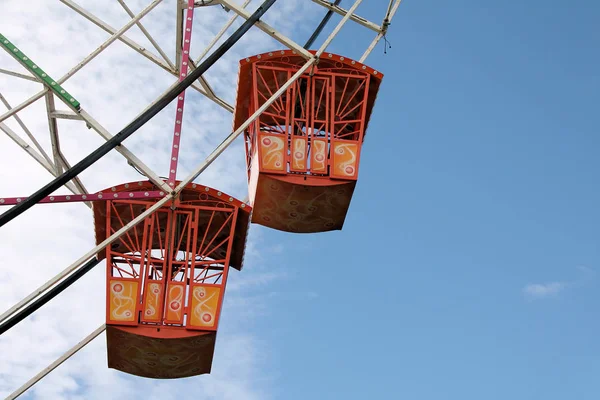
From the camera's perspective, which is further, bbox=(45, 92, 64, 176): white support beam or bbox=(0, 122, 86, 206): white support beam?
bbox=(0, 122, 86, 206): white support beam

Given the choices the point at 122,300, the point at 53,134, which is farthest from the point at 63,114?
the point at 122,300

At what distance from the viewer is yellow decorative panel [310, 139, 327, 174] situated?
23.6 m

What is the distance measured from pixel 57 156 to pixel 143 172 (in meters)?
3.67

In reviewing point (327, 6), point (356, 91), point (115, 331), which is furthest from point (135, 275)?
point (327, 6)

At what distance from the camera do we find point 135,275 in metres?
22.5

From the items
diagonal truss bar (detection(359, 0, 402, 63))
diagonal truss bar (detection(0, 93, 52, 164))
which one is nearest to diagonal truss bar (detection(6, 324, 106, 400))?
diagonal truss bar (detection(0, 93, 52, 164))

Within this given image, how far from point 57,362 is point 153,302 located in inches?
89.8

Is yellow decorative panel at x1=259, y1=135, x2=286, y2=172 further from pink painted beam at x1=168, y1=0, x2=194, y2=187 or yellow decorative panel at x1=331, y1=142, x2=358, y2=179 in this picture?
pink painted beam at x1=168, y1=0, x2=194, y2=187

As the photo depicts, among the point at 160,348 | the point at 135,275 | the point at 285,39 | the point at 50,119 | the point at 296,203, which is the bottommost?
the point at 160,348

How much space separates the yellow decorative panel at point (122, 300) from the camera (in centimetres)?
2209

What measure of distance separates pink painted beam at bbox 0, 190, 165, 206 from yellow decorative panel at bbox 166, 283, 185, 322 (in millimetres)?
1982

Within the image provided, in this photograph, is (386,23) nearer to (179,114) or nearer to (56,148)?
(179,114)

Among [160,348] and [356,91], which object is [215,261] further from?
[356,91]

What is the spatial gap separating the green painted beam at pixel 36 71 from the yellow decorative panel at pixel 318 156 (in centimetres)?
548
